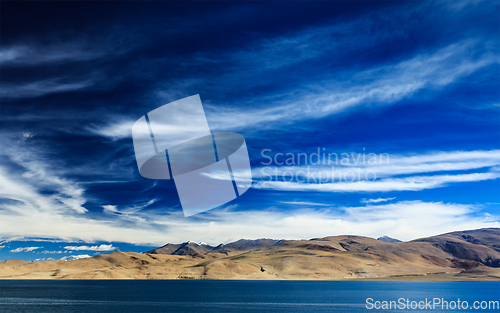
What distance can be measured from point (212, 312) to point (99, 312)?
2607cm

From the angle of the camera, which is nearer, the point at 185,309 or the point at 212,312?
the point at 212,312

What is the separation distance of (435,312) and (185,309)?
199 feet

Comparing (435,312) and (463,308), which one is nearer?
(435,312)

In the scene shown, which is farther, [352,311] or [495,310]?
[495,310]

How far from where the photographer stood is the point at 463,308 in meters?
92.9

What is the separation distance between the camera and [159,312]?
276 ft

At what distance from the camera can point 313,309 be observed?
3413 inches

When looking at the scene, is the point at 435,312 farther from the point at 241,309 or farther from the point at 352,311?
the point at 241,309

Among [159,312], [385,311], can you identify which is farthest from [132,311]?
[385,311]

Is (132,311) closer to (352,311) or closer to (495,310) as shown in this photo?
(352,311)

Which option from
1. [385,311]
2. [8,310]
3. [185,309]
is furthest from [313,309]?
[8,310]

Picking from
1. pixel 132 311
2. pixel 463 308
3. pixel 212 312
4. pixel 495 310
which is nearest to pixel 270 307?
pixel 212 312

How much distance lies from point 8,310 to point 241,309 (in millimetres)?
55074

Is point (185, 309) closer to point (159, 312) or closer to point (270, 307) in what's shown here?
point (159, 312)
